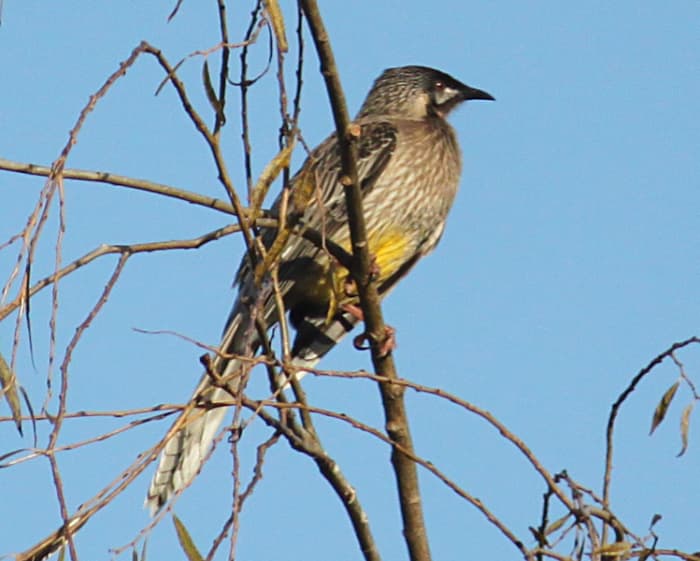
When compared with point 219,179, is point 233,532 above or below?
below

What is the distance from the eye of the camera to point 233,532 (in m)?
2.47

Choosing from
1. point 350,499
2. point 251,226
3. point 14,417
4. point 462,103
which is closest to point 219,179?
point 251,226

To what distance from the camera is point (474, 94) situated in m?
7.46

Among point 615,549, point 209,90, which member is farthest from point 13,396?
point 615,549

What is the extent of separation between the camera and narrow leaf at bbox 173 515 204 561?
9.73ft

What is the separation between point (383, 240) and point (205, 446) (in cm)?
158

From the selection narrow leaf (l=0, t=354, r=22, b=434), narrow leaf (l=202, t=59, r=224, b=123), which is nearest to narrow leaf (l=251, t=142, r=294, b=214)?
narrow leaf (l=202, t=59, r=224, b=123)

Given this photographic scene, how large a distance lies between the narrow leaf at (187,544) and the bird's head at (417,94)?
4497mm

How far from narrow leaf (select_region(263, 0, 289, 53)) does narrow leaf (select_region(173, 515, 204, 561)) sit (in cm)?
110

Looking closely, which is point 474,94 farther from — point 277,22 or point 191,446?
point 277,22

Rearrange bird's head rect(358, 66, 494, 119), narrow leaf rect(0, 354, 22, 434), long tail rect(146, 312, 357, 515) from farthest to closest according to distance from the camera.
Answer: bird's head rect(358, 66, 494, 119), long tail rect(146, 312, 357, 515), narrow leaf rect(0, 354, 22, 434)

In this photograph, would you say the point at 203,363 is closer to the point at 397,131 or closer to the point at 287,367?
the point at 287,367

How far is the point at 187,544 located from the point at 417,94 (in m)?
4.72

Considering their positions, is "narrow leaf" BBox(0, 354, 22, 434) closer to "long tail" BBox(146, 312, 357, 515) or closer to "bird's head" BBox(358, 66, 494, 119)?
"long tail" BBox(146, 312, 357, 515)
